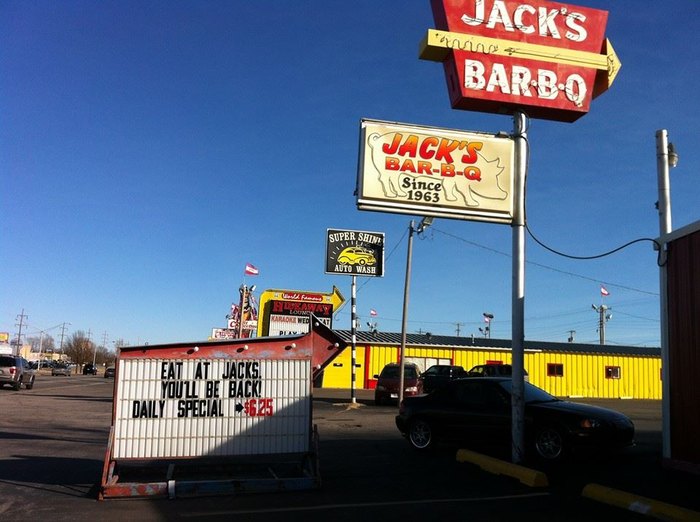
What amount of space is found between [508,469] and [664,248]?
4.74m

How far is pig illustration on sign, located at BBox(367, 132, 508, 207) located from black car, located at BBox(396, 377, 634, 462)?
3.86m

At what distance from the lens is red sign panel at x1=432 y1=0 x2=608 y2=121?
1070 cm

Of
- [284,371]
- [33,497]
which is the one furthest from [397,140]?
[33,497]

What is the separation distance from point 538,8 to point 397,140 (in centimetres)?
356

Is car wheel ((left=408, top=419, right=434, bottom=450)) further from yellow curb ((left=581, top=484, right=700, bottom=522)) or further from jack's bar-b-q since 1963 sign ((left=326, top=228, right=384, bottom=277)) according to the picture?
jack's bar-b-q since 1963 sign ((left=326, top=228, right=384, bottom=277))

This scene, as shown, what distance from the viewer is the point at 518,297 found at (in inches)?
418

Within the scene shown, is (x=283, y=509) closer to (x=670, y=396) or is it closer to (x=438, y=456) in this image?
(x=438, y=456)

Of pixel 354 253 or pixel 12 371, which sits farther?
pixel 12 371

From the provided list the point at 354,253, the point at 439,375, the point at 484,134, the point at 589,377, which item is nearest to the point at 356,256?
the point at 354,253

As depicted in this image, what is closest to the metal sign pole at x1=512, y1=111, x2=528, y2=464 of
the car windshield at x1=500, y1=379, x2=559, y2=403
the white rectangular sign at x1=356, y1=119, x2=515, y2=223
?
the white rectangular sign at x1=356, y1=119, x2=515, y2=223

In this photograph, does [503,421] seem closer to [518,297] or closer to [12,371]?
[518,297]

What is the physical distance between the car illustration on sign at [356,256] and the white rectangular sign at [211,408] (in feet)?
65.7

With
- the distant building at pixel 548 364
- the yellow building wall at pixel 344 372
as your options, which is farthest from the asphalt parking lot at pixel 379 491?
the distant building at pixel 548 364

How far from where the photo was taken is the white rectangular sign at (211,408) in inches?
345
